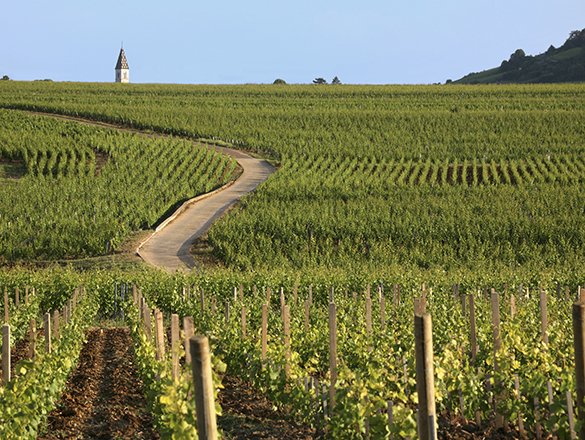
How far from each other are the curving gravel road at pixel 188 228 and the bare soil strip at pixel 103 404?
7.72 metres

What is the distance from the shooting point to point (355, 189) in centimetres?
3356

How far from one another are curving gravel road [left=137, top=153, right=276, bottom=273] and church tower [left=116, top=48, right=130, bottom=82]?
116 metres

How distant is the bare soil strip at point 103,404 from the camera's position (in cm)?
689

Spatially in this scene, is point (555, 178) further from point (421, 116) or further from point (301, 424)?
point (301, 424)

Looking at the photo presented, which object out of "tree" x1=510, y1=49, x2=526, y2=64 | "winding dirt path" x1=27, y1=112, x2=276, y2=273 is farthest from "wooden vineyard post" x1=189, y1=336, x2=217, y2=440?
"tree" x1=510, y1=49, x2=526, y2=64

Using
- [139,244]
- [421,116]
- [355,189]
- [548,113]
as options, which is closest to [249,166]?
[355,189]

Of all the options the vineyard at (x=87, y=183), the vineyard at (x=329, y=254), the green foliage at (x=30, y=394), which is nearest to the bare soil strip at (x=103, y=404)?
the green foliage at (x=30, y=394)

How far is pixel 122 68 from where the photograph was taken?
142625mm

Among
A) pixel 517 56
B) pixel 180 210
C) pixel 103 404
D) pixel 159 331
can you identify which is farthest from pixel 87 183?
pixel 517 56

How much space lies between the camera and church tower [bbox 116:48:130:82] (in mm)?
143250

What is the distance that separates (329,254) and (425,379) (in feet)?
64.2

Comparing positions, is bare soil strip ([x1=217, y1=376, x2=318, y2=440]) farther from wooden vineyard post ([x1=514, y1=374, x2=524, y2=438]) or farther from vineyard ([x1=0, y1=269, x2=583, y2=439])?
wooden vineyard post ([x1=514, y1=374, x2=524, y2=438])

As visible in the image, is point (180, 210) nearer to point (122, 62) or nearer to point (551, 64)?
point (551, 64)

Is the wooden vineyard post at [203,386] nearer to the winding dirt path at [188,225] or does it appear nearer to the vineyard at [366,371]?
the vineyard at [366,371]
